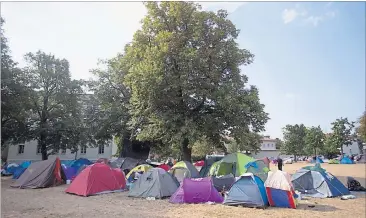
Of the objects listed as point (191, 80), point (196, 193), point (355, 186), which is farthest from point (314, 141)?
point (196, 193)

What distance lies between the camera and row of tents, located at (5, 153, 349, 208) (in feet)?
38.6

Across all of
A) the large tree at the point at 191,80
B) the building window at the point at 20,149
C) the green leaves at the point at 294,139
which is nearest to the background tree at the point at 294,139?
the green leaves at the point at 294,139

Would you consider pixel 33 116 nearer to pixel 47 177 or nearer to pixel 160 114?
pixel 47 177

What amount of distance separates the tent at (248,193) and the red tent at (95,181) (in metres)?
6.99

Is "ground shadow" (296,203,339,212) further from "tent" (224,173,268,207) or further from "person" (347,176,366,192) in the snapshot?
"person" (347,176,366,192)

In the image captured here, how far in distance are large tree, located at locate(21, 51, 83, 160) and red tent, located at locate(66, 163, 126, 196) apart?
14.0 m

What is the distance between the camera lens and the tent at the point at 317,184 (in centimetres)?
1451

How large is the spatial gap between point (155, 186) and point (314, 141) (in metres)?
61.9

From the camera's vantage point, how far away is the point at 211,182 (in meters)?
12.9

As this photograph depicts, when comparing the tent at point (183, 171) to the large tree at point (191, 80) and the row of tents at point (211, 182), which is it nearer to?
the row of tents at point (211, 182)

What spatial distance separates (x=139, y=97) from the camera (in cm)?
2234

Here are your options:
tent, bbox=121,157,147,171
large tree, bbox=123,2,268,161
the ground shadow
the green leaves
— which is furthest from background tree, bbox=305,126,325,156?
the ground shadow

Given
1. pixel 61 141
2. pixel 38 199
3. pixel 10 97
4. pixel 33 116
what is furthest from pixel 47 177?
pixel 33 116

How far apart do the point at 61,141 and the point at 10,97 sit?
8732mm
